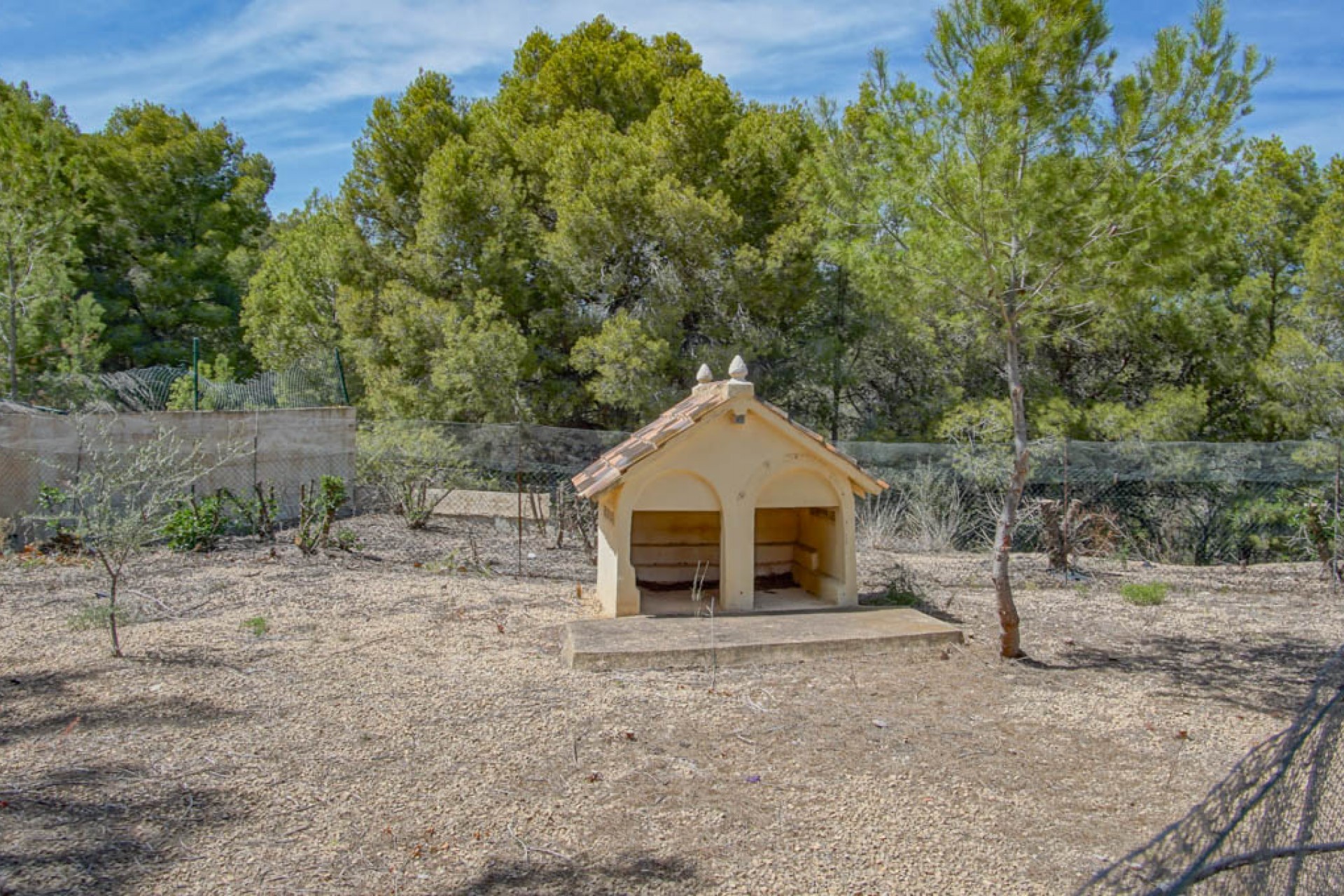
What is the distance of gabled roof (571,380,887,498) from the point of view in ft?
25.2

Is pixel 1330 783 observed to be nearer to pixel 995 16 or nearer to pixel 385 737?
pixel 385 737

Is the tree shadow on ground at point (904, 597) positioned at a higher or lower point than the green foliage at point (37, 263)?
lower

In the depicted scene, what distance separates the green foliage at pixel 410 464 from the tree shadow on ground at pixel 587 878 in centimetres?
1033

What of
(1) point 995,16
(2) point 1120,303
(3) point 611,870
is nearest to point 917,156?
(1) point 995,16

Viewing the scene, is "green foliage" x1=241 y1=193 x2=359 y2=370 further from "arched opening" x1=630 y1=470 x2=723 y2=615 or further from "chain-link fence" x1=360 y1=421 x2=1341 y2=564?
"arched opening" x1=630 y1=470 x2=723 y2=615

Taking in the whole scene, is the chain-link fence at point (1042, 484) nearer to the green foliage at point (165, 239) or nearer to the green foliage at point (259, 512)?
the green foliage at point (259, 512)

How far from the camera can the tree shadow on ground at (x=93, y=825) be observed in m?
3.72

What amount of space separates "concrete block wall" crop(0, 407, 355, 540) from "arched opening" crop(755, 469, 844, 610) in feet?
20.4

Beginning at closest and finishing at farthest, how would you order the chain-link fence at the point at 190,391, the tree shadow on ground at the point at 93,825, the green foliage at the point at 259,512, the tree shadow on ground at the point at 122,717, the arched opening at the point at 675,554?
the tree shadow on ground at the point at 93,825 < the tree shadow on ground at the point at 122,717 < the arched opening at the point at 675,554 < the green foliage at the point at 259,512 < the chain-link fence at the point at 190,391

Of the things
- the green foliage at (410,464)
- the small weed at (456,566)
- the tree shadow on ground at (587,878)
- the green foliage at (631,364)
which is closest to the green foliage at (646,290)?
the green foliage at (631,364)

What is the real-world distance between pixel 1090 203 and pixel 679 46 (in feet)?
56.6

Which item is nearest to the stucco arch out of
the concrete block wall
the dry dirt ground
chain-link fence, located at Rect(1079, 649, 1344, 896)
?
the dry dirt ground

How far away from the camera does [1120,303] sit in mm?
7191

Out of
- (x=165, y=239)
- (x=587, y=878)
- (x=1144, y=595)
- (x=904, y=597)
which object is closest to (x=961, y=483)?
(x=1144, y=595)
